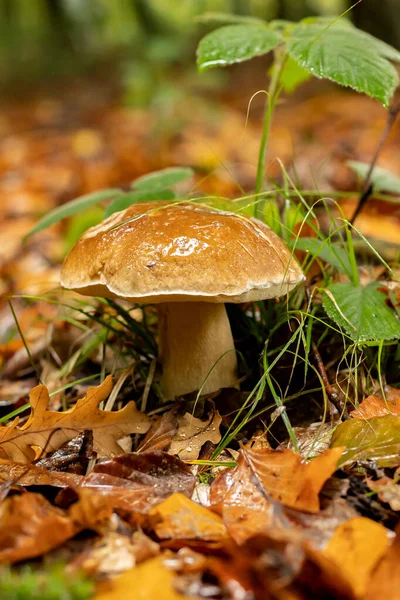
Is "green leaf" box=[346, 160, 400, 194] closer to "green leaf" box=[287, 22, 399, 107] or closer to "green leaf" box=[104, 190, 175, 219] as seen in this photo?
"green leaf" box=[287, 22, 399, 107]

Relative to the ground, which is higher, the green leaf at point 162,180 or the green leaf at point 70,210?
the green leaf at point 162,180

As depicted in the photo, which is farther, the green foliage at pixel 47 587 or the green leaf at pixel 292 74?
the green leaf at pixel 292 74

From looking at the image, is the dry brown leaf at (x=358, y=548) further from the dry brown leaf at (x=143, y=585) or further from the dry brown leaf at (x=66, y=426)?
the dry brown leaf at (x=66, y=426)

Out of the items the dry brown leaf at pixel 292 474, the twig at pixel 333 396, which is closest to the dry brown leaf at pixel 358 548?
the dry brown leaf at pixel 292 474

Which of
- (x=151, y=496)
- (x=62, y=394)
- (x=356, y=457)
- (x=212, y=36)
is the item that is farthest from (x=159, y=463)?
(x=212, y=36)

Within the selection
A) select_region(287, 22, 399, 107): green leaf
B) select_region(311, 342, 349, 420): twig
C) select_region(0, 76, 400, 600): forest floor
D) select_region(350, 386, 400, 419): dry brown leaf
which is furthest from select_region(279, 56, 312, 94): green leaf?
select_region(350, 386, 400, 419): dry brown leaf

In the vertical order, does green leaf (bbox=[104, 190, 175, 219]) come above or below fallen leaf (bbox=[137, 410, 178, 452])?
above
